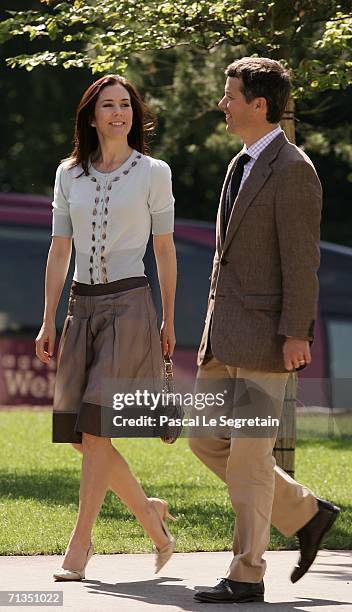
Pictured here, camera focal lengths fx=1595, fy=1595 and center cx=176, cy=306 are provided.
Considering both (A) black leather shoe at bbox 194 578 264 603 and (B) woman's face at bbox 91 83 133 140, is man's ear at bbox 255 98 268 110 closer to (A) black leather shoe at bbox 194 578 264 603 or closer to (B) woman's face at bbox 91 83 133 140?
(B) woman's face at bbox 91 83 133 140

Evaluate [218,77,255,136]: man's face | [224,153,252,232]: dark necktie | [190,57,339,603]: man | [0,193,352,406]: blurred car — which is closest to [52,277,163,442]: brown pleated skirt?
[190,57,339,603]: man

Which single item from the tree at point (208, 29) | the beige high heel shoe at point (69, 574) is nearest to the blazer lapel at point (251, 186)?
the beige high heel shoe at point (69, 574)

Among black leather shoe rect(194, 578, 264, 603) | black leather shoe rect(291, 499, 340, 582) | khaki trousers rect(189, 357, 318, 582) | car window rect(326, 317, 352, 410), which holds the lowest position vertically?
car window rect(326, 317, 352, 410)

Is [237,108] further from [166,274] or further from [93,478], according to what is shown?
[93,478]

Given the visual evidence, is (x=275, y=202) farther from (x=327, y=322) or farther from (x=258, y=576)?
(x=327, y=322)

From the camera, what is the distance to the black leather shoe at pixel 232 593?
5797 millimetres

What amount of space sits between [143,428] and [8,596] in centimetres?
92

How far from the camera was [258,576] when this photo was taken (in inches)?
230

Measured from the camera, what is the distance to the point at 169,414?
630 cm

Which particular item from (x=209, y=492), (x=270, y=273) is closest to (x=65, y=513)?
(x=209, y=492)

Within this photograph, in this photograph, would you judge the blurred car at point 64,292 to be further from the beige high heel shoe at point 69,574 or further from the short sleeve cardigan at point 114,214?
the beige high heel shoe at point 69,574

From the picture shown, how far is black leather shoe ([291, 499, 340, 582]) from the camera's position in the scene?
608cm

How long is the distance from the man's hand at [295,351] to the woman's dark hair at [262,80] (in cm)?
86

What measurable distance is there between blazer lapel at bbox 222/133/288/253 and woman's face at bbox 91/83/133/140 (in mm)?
671
